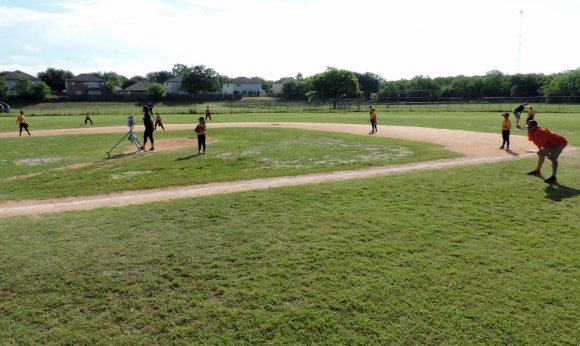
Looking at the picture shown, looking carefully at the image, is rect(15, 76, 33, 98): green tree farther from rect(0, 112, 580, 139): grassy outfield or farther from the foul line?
the foul line

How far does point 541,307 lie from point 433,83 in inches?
4865

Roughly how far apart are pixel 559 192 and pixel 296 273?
863 cm

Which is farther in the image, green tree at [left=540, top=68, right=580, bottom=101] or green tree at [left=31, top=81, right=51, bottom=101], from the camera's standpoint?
green tree at [left=31, top=81, right=51, bottom=101]

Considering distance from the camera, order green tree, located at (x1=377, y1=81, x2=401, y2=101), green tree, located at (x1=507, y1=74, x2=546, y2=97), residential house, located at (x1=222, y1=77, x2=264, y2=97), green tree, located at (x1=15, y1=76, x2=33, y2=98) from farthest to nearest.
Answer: residential house, located at (x1=222, y1=77, x2=264, y2=97)
green tree, located at (x1=377, y1=81, x2=401, y2=101)
green tree, located at (x1=507, y1=74, x2=546, y2=97)
green tree, located at (x1=15, y1=76, x2=33, y2=98)

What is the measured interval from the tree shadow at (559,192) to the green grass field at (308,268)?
11cm

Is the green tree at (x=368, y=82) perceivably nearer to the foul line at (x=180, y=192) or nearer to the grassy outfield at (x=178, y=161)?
the grassy outfield at (x=178, y=161)

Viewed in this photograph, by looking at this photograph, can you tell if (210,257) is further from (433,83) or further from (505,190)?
(433,83)

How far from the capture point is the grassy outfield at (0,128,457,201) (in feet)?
42.5

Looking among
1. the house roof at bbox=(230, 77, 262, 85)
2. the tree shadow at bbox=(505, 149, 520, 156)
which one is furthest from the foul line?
the house roof at bbox=(230, 77, 262, 85)

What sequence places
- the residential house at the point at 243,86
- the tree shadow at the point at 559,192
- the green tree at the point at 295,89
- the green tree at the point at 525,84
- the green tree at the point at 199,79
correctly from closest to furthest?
the tree shadow at the point at 559,192
the green tree at the point at 525,84
the green tree at the point at 199,79
the green tree at the point at 295,89
the residential house at the point at 243,86

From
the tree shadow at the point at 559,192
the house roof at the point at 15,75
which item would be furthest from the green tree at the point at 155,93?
the tree shadow at the point at 559,192

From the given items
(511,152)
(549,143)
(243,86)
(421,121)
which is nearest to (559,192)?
(549,143)

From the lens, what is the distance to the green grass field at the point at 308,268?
5.46m

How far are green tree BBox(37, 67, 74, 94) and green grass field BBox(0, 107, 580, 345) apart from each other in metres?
133
